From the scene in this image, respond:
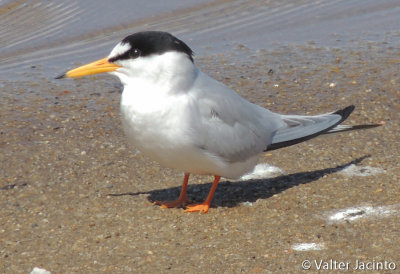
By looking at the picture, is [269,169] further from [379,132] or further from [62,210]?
[62,210]

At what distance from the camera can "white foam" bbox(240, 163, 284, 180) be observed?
5.10 meters

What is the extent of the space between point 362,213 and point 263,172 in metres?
0.92

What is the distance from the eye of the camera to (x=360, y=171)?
16.4 feet

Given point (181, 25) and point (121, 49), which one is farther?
point (181, 25)

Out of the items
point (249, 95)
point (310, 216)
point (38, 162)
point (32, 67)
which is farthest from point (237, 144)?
point (32, 67)

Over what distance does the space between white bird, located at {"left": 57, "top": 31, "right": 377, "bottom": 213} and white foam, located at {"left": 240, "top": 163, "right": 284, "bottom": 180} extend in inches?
18.4

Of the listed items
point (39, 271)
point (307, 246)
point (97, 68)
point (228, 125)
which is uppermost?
point (97, 68)

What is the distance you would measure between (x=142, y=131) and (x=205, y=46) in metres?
3.38

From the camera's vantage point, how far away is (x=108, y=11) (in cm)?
832

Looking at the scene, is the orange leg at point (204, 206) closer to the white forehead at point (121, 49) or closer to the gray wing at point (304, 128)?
the gray wing at point (304, 128)

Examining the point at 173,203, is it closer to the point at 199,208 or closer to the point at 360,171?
the point at 199,208

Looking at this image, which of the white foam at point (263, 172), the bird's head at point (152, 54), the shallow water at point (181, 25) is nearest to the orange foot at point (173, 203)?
the white foam at point (263, 172)

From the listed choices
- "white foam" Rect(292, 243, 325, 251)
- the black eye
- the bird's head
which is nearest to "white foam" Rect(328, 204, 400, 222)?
"white foam" Rect(292, 243, 325, 251)

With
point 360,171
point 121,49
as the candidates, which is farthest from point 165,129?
point 360,171
